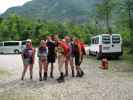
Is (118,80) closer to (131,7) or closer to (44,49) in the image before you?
(44,49)

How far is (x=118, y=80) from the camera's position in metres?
19.0

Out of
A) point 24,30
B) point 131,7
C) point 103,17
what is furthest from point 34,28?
point 131,7

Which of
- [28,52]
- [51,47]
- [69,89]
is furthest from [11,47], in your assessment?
[69,89]

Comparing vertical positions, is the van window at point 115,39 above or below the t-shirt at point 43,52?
below

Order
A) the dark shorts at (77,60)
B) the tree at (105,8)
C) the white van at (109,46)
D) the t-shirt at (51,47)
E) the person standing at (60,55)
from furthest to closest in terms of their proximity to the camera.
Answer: the tree at (105,8) < the white van at (109,46) < the dark shorts at (77,60) < the t-shirt at (51,47) < the person standing at (60,55)

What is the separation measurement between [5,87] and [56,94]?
10.1ft

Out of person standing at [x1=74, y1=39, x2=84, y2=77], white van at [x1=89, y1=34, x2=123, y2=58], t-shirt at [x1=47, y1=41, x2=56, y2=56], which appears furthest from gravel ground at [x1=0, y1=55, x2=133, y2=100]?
white van at [x1=89, y1=34, x2=123, y2=58]

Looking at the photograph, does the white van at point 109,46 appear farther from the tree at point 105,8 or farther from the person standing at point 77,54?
the tree at point 105,8

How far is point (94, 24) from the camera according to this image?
360ft

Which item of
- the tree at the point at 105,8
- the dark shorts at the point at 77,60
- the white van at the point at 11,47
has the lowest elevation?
the white van at the point at 11,47

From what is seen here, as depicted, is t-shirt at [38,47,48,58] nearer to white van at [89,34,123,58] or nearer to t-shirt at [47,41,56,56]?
t-shirt at [47,41,56,56]

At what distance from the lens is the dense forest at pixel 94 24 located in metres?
49.8

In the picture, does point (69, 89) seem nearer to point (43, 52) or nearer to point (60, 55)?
point (60, 55)

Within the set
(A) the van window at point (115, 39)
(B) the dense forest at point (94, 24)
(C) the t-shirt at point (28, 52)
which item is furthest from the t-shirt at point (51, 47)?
(B) the dense forest at point (94, 24)
